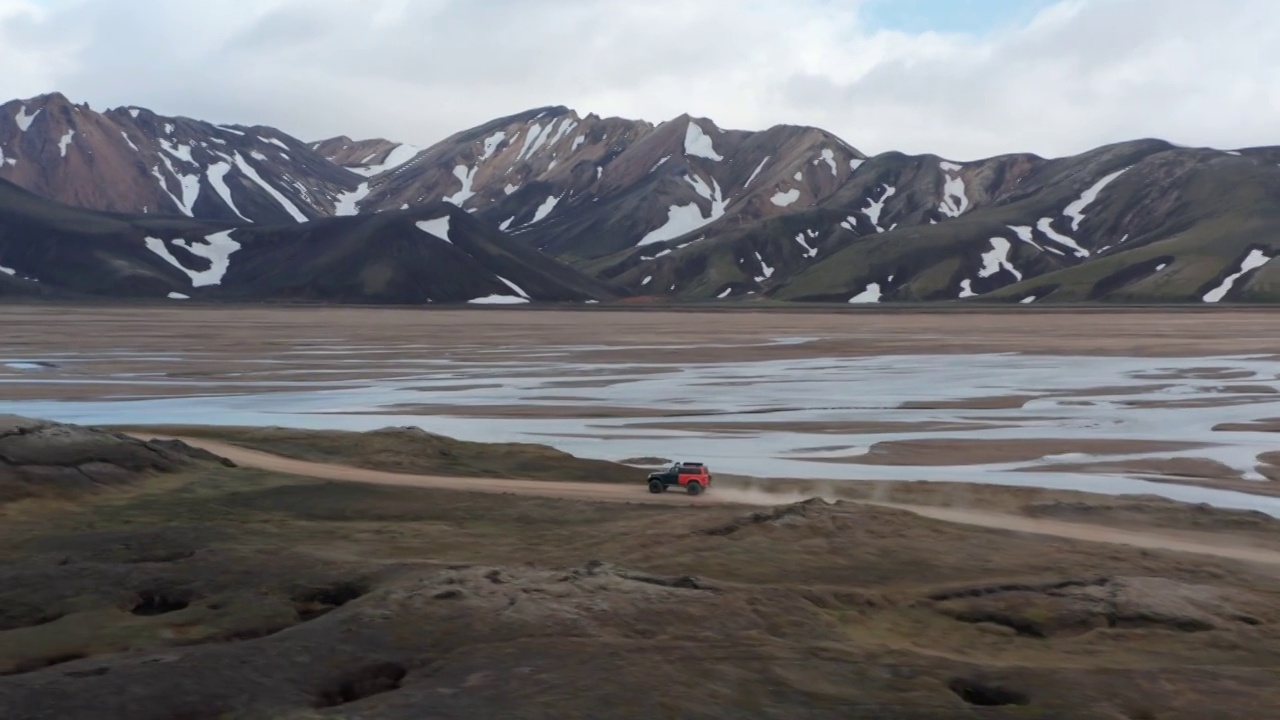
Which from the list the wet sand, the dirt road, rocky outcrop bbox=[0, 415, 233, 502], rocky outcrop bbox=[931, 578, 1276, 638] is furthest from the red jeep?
rocky outcrop bbox=[0, 415, 233, 502]

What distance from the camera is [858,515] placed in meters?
27.0

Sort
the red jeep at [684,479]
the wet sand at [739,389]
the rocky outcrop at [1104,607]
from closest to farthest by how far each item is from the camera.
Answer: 1. the rocky outcrop at [1104,607]
2. the red jeep at [684,479]
3. the wet sand at [739,389]

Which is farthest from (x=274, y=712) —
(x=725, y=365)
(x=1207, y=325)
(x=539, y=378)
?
(x=1207, y=325)

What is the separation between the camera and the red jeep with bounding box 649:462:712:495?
3259 cm

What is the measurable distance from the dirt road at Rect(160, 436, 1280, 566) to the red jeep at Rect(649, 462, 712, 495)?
28 centimetres

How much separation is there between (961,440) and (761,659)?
30.5 meters

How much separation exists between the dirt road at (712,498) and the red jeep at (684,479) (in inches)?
11.0

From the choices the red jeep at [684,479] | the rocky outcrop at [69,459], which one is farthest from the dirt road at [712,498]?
the rocky outcrop at [69,459]

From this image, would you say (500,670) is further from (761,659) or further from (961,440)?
(961,440)

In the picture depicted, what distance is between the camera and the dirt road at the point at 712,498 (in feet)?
86.8

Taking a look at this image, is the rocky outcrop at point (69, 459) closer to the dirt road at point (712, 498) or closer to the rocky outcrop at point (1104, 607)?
the dirt road at point (712, 498)

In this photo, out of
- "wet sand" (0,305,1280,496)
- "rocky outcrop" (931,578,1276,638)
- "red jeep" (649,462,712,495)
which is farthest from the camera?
"wet sand" (0,305,1280,496)

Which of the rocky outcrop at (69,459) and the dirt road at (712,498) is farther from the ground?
the rocky outcrop at (69,459)

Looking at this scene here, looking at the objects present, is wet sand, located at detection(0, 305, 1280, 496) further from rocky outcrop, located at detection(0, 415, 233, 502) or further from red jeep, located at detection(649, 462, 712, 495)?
rocky outcrop, located at detection(0, 415, 233, 502)
